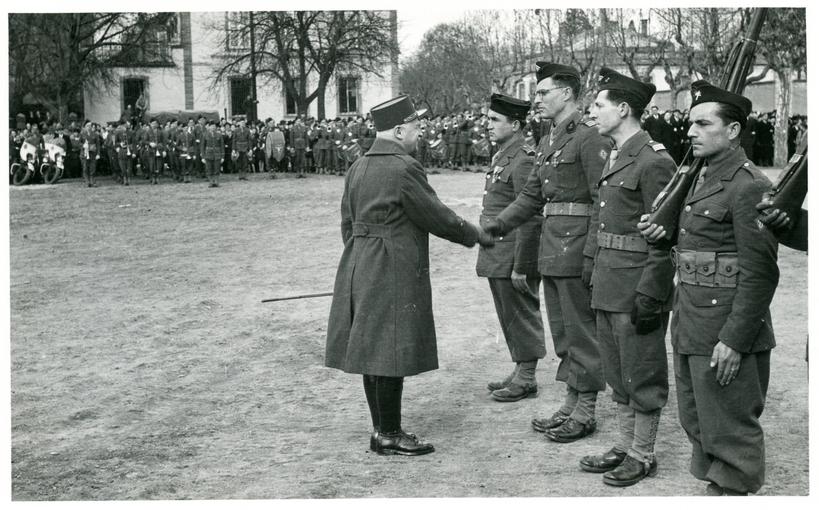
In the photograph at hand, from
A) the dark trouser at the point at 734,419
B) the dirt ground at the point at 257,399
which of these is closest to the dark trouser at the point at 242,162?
the dirt ground at the point at 257,399

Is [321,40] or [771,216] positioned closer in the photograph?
[771,216]

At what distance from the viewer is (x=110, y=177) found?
88.8 feet

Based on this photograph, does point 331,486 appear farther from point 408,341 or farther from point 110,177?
point 110,177

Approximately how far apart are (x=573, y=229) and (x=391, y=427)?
149 cm

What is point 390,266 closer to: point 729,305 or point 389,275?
point 389,275

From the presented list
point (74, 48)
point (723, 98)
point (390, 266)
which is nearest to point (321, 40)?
point (74, 48)

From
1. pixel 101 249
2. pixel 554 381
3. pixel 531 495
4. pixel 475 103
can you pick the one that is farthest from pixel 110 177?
pixel 475 103

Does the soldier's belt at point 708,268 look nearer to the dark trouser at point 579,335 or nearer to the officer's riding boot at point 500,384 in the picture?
the dark trouser at point 579,335

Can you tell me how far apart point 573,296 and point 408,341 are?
40.1 inches

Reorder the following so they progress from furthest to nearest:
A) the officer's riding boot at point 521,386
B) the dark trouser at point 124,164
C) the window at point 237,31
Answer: the window at point 237,31 → the dark trouser at point 124,164 → the officer's riding boot at point 521,386

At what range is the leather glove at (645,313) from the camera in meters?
4.25

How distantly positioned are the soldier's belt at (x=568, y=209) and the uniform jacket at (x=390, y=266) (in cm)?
71

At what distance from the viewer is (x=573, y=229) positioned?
17.6ft

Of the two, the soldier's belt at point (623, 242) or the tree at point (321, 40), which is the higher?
→ the tree at point (321, 40)
